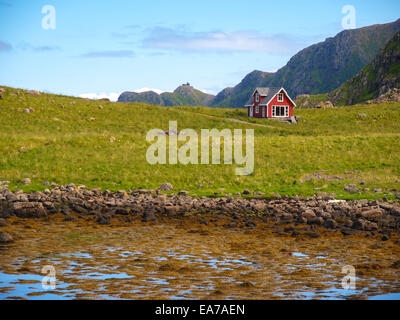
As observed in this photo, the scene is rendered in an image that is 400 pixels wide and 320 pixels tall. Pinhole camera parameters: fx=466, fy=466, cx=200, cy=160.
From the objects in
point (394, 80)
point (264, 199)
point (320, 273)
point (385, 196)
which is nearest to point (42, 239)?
point (320, 273)

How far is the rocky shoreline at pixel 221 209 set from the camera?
22.0 meters

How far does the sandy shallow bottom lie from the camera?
40.1ft

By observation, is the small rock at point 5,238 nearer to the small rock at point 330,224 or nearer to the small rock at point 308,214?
the small rock at point 308,214

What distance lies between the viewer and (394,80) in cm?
17925

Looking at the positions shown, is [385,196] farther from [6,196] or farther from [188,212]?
[6,196]

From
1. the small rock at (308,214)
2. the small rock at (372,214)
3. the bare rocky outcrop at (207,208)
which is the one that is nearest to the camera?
the bare rocky outcrop at (207,208)

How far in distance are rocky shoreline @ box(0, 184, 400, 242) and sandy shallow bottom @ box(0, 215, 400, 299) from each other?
1041mm

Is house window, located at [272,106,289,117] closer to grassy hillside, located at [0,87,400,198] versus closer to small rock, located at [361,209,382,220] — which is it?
grassy hillside, located at [0,87,400,198]

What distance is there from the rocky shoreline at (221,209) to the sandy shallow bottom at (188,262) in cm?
104

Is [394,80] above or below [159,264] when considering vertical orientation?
above

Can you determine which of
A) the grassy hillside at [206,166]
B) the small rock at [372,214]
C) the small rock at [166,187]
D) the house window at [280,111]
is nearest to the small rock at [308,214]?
the small rock at [372,214]

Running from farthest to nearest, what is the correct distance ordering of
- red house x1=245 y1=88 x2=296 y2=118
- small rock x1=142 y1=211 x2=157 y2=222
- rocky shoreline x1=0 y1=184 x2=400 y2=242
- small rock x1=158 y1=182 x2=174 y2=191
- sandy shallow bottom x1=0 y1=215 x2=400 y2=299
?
red house x1=245 y1=88 x2=296 y2=118
small rock x1=158 y1=182 x2=174 y2=191
small rock x1=142 y1=211 x2=157 y2=222
rocky shoreline x1=0 y1=184 x2=400 y2=242
sandy shallow bottom x1=0 y1=215 x2=400 y2=299

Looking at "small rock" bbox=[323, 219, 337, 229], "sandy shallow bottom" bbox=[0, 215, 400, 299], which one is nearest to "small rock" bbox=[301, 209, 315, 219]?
"small rock" bbox=[323, 219, 337, 229]
